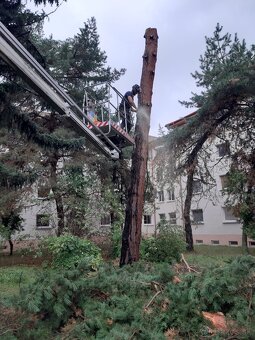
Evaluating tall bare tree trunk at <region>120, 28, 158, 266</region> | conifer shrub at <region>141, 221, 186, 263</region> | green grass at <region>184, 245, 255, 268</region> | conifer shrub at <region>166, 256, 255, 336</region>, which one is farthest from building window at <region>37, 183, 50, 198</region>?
conifer shrub at <region>166, 256, 255, 336</region>

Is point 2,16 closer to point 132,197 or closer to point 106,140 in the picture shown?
point 106,140

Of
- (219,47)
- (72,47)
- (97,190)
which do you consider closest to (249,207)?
(97,190)

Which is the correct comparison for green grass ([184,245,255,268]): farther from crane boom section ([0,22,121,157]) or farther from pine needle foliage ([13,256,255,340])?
crane boom section ([0,22,121,157])

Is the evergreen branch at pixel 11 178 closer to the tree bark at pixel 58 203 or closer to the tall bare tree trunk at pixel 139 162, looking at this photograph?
the tree bark at pixel 58 203

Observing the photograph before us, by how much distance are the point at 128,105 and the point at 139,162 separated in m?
2.80

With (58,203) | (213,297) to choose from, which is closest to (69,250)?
(58,203)

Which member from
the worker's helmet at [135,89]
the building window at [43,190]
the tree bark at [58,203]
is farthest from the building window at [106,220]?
the worker's helmet at [135,89]

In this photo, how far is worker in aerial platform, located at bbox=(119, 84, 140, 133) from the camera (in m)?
9.68

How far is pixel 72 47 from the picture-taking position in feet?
56.6

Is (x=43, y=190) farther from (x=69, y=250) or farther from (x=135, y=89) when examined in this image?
(x=135, y=89)

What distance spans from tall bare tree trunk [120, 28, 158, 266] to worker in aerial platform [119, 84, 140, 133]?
48.8 inches

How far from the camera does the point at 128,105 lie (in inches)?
396

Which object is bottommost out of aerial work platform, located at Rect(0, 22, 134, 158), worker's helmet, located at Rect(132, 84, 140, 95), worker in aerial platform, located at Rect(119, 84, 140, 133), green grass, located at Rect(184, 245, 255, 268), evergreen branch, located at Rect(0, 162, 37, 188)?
green grass, located at Rect(184, 245, 255, 268)

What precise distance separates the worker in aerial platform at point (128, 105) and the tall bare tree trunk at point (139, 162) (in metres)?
1.24
